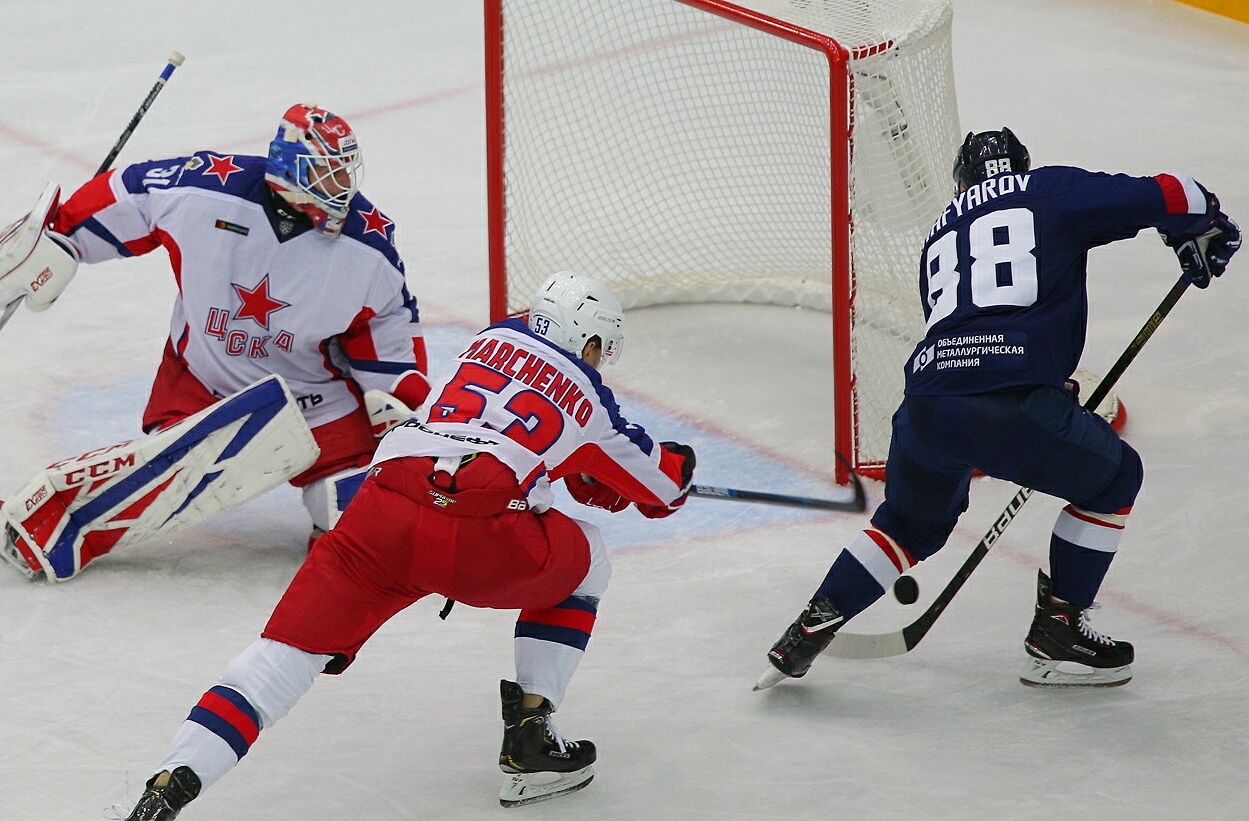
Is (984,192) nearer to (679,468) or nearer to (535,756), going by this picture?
(679,468)

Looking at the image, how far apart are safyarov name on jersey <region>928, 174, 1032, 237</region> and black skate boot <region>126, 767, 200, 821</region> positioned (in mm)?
1585

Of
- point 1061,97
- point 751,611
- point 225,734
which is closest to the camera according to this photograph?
point 225,734

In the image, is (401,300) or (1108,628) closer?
(1108,628)

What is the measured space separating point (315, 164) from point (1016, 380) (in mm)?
1481

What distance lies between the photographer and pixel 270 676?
8.41ft

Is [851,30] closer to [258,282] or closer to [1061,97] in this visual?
[258,282]

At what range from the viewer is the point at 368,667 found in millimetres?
3309

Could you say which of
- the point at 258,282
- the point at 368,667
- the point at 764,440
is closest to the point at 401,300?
the point at 258,282

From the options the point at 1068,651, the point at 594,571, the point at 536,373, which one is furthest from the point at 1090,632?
the point at 536,373

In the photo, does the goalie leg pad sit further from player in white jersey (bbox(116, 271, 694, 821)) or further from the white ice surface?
player in white jersey (bbox(116, 271, 694, 821))

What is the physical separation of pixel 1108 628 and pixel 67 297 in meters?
3.33

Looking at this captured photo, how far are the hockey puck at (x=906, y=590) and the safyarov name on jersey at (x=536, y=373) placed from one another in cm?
78

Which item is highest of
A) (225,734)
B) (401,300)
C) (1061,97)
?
(1061,97)

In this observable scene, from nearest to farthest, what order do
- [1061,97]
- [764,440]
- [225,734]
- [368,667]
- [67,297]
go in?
[225,734], [368,667], [764,440], [67,297], [1061,97]
